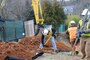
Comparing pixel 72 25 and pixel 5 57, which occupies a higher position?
pixel 72 25

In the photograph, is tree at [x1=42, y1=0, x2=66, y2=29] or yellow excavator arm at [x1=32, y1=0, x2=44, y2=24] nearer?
yellow excavator arm at [x1=32, y1=0, x2=44, y2=24]

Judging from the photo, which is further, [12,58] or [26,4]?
[26,4]

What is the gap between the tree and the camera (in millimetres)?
29803

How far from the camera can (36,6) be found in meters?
20.8

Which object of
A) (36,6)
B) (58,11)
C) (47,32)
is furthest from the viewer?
(58,11)

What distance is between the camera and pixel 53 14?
98.3 feet

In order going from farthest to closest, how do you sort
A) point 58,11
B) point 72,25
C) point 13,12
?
point 13,12 < point 58,11 < point 72,25

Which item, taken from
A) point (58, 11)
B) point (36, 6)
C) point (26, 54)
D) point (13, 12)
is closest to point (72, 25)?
point (26, 54)

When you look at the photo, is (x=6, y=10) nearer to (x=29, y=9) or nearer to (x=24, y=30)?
(x=29, y=9)

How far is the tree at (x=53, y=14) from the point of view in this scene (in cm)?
2980

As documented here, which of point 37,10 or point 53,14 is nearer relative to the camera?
point 37,10

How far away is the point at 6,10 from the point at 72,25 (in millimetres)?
19376

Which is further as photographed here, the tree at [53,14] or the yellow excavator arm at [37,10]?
the tree at [53,14]

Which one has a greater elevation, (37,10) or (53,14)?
(37,10)
